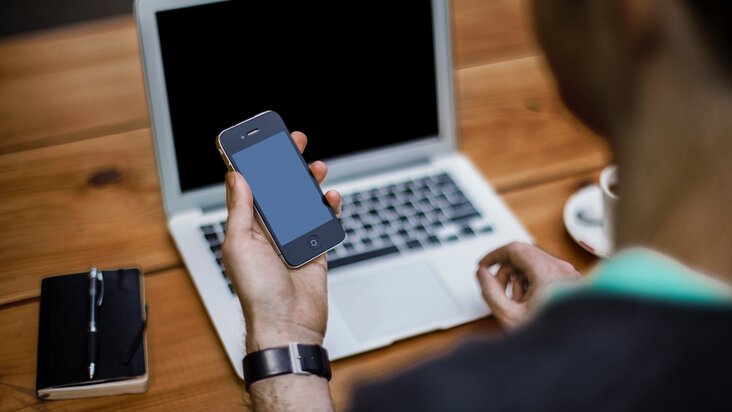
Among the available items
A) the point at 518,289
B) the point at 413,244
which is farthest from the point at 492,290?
the point at 413,244

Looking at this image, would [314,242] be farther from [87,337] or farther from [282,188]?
[87,337]

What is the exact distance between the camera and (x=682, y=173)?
577 mm

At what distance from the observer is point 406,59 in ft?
4.14

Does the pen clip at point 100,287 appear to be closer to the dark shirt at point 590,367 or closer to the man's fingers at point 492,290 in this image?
the man's fingers at point 492,290

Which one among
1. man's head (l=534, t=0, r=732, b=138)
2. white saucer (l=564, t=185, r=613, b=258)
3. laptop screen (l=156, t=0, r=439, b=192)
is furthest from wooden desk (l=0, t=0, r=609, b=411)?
man's head (l=534, t=0, r=732, b=138)

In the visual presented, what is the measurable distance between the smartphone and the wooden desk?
0.46 feet

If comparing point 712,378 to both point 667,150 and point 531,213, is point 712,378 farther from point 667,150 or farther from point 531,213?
point 531,213

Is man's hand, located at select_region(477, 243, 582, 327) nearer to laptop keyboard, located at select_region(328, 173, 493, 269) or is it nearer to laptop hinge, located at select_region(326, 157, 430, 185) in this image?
laptop keyboard, located at select_region(328, 173, 493, 269)

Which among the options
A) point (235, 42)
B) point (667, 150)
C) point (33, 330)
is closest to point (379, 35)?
point (235, 42)

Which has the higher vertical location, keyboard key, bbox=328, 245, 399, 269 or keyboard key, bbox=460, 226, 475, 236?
keyboard key, bbox=328, 245, 399, 269

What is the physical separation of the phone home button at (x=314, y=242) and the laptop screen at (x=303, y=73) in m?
0.20

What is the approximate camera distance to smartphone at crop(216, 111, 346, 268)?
1.07 m

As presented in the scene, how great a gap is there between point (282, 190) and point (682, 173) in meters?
0.58

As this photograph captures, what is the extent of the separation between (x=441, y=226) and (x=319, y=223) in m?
0.21
